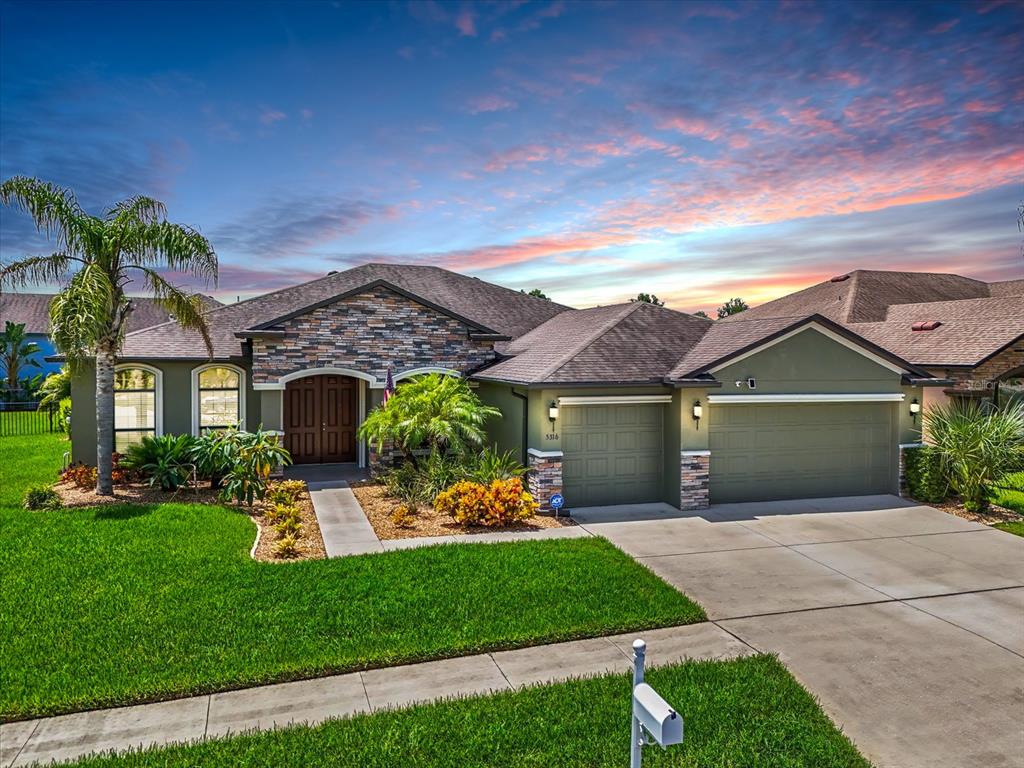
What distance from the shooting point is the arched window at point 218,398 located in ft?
51.9

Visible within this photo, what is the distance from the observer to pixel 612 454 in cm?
1315

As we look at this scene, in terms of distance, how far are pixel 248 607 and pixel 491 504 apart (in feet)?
15.7

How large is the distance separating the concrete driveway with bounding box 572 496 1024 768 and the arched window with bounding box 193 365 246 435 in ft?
29.0

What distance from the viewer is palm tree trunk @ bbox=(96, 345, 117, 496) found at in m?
12.9

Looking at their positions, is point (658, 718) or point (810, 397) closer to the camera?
point (658, 718)

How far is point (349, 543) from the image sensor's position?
34.2 feet

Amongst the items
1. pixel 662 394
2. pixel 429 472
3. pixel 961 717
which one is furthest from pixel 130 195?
pixel 961 717

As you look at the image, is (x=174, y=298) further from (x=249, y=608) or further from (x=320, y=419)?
(x=249, y=608)

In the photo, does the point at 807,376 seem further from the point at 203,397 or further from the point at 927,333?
the point at 203,397

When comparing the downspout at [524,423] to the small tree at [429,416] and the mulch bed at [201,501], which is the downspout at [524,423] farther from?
the mulch bed at [201,501]

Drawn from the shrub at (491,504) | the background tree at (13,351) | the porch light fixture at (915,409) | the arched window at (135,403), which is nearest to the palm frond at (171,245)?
the arched window at (135,403)

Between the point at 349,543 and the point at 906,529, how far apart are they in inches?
372

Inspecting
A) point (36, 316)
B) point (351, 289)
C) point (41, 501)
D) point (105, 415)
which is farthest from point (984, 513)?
point (36, 316)

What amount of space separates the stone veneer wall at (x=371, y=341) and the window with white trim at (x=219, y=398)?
1.55 m
